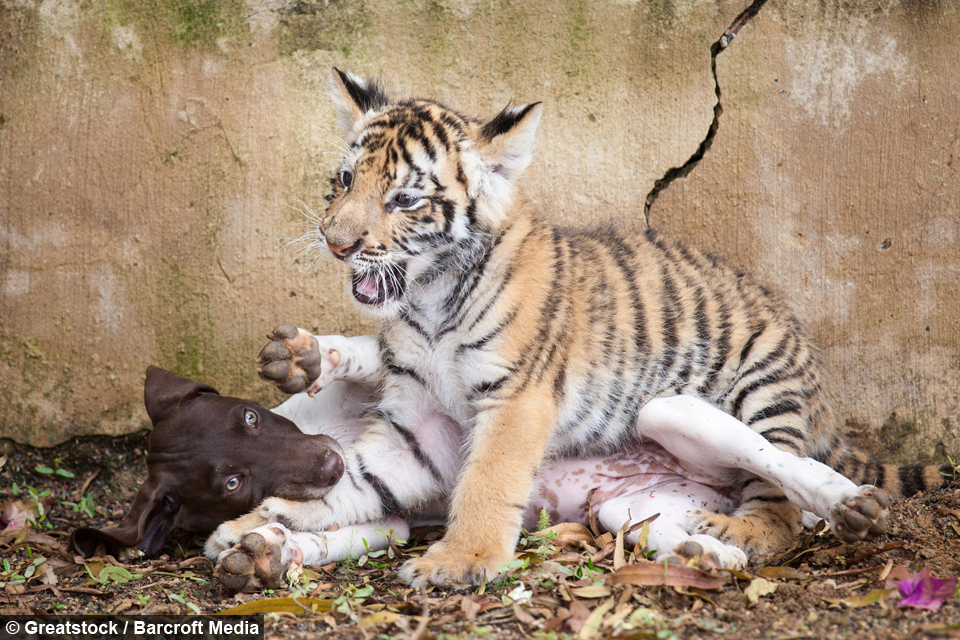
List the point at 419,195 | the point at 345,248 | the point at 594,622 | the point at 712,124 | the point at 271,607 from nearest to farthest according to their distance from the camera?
the point at 594,622 → the point at 271,607 → the point at 345,248 → the point at 419,195 → the point at 712,124

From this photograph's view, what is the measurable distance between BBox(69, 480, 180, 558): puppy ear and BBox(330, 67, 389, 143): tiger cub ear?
5.75ft

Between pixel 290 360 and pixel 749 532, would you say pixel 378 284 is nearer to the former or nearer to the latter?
pixel 290 360

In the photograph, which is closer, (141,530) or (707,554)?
(707,554)

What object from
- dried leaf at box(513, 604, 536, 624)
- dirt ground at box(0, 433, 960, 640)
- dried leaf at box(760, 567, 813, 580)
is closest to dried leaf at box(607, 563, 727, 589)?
dirt ground at box(0, 433, 960, 640)

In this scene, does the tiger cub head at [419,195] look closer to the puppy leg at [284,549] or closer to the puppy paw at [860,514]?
the puppy leg at [284,549]

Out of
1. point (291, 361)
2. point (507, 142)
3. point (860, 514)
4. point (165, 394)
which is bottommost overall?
point (860, 514)

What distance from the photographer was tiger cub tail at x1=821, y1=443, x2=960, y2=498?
12.3 ft

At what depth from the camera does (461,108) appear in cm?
429

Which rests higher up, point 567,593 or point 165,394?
point 165,394

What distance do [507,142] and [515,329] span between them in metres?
0.77

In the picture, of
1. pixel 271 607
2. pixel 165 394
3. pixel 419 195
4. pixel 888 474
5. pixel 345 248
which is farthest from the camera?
pixel 888 474

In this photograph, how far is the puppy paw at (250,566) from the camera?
3016 mm

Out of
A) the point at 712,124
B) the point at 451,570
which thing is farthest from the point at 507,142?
the point at 451,570

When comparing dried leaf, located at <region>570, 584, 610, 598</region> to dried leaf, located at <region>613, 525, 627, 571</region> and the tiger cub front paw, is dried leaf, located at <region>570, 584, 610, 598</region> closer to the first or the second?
dried leaf, located at <region>613, 525, 627, 571</region>
